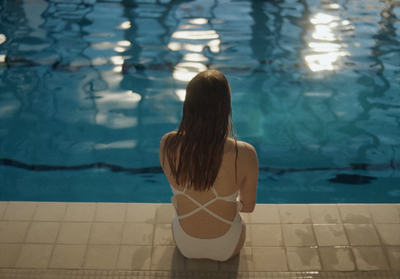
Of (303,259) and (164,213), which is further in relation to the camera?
(164,213)

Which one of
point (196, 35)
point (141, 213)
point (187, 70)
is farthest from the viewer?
point (196, 35)

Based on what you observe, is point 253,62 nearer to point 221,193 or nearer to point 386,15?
point 386,15

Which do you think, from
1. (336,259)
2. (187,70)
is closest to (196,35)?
(187,70)

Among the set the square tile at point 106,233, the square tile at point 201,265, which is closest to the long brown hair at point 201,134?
the square tile at point 201,265

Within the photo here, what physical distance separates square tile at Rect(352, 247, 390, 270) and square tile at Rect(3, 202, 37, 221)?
2.54 m

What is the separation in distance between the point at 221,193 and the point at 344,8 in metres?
6.07

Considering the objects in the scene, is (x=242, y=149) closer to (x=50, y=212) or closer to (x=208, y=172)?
(x=208, y=172)

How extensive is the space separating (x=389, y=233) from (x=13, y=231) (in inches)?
114

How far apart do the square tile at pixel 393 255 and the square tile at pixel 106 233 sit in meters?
1.98

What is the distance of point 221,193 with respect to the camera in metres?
2.27

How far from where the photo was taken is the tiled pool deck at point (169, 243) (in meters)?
2.64

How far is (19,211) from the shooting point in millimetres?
3109

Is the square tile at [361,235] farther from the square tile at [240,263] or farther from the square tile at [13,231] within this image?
the square tile at [13,231]

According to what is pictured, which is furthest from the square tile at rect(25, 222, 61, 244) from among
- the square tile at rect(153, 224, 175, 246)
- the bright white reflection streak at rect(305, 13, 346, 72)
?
the bright white reflection streak at rect(305, 13, 346, 72)
